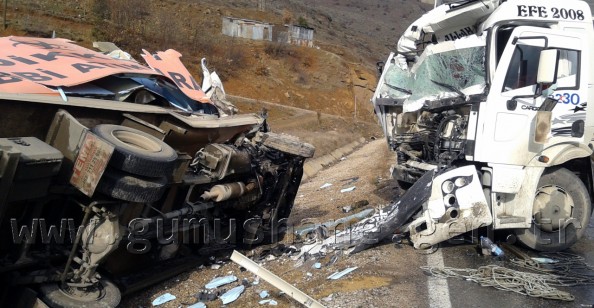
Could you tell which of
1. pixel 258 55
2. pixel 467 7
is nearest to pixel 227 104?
pixel 467 7

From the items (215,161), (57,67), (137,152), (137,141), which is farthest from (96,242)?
(57,67)

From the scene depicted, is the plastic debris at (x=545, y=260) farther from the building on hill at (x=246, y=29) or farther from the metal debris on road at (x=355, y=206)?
the building on hill at (x=246, y=29)

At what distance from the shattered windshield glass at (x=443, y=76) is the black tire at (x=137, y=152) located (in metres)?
3.69

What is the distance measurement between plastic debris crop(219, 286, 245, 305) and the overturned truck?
669 mm

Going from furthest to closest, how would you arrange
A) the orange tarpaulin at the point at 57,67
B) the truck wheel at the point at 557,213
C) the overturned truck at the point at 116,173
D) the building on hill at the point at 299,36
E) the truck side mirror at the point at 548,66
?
the building on hill at the point at 299,36 → the truck wheel at the point at 557,213 → the truck side mirror at the point at 548,66 → the orange tarpaulin at the point at 57,67 → the overturned truck at the point at 116,173

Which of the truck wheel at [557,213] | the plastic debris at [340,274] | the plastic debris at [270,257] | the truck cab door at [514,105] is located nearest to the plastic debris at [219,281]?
the plastic debris at [270,257]

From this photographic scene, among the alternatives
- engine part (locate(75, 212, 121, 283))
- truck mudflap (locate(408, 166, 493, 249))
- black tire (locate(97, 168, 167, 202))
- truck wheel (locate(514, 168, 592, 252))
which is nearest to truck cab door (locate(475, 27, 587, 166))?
truck mudflap (locate(408, 166, 493, 249))

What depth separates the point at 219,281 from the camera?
546 cm

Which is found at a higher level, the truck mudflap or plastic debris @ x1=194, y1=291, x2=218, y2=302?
the truck mudflap

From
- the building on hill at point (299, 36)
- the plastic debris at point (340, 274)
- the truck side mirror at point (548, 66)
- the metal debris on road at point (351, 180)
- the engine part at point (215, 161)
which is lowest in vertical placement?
the metal debris on road at point (351, 180)

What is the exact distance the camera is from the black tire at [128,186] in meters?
3.94

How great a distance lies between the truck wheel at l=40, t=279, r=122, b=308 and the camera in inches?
153

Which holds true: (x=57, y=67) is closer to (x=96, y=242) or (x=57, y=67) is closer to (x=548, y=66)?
(x=96, y=242)

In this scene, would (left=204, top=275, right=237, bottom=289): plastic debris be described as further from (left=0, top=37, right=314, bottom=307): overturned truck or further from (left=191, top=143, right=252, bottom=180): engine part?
(left=191, top=143, right=252, bottom=180): engine part
